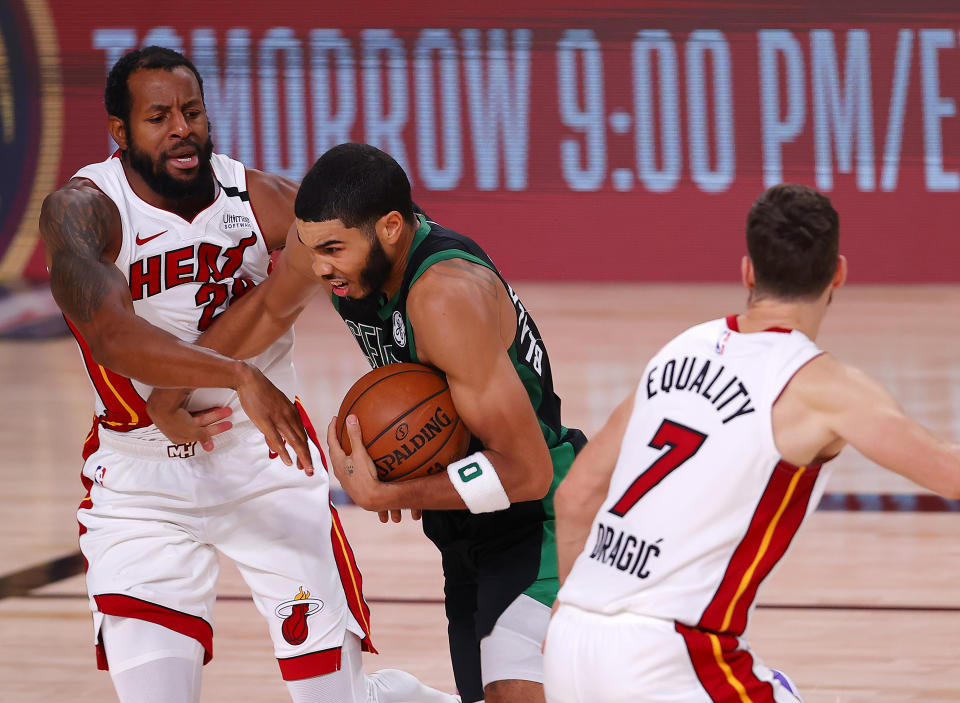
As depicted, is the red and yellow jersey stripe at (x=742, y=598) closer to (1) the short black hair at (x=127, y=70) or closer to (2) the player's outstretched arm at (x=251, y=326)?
(2) the player's outstretched arm at (x=251, y=326)

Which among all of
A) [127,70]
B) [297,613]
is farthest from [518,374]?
[127,70]

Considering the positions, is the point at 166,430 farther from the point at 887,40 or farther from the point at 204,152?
the point at 887,40

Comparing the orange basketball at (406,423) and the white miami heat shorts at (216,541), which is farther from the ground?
the orange basketball at (406,423)

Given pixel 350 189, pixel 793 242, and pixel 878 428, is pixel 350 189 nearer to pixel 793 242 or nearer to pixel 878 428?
pixel 793 242

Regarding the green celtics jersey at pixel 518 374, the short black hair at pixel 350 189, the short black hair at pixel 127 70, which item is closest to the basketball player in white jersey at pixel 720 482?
the green celtics jersey at pixel 518 374

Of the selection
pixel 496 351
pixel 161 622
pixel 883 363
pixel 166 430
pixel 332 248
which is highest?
pixel 332 248

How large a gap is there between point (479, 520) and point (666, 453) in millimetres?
1037

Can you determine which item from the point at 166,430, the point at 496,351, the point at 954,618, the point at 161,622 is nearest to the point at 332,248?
the point at 496,351

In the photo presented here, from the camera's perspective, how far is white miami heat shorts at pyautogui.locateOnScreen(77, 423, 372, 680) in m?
3.51

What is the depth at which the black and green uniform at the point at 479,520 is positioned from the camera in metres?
3.30

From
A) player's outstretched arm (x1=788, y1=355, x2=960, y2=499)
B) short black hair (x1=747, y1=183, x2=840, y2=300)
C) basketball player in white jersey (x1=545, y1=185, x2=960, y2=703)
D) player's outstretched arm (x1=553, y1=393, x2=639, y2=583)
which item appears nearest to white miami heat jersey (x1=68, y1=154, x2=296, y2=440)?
player's outstretched arm (x1=553, y1=393, x2=639, y2=583)

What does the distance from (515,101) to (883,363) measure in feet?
14.4

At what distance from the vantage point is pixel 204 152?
3.76 meters

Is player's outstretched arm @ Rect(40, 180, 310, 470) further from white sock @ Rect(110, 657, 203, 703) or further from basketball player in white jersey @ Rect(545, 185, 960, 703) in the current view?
basketball player in white jersey @ Rect(545, 185, 960, 703)
